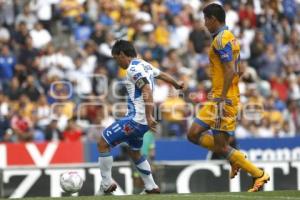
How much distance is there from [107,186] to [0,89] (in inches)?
356

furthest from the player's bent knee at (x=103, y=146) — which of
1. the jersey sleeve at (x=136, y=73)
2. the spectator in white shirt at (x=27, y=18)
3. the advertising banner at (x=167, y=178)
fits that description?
the spectator in white shirt at (x=27, y=18)

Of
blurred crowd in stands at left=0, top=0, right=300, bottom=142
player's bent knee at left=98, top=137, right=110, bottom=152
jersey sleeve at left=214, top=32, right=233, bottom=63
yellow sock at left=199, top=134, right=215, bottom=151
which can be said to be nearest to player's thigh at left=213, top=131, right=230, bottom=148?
yellow sock at left=199, top=134, right=215, bottom=151

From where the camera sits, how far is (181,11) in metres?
26.3

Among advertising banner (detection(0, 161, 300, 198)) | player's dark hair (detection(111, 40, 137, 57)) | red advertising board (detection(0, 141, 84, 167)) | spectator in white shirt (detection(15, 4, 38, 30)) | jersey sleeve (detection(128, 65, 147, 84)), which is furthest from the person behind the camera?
spectator in white shirt (detection(15, 4, 38, 30))

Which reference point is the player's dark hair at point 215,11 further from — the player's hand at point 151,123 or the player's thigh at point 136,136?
the player's thigh at point 136,136

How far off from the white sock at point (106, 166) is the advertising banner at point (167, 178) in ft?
14.4

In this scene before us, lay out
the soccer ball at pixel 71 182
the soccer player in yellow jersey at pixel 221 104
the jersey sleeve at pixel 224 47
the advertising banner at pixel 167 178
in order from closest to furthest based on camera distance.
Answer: the jersey sleeve at pixel 224 47 → the soccer player in yellow jersey at pixel 221 104 → the soccer ball at pixel 71 182 → the advertising banner at pixel 167 178

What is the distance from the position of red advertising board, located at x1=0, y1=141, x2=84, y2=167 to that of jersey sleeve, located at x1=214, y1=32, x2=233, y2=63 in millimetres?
9419

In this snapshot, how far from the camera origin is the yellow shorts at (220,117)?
41.4ft

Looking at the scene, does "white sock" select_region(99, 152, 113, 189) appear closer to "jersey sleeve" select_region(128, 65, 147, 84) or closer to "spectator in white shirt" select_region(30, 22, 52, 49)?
"jersey sleeve" select_region(128, 65, 147, 84)

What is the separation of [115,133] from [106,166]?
1.50 ft

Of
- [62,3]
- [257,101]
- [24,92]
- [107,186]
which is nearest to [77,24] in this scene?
[62,3]

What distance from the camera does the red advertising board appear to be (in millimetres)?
21109

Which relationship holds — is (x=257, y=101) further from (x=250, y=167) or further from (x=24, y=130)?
(x=250, y=167)
